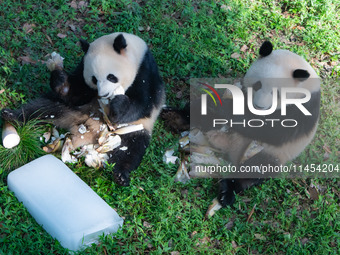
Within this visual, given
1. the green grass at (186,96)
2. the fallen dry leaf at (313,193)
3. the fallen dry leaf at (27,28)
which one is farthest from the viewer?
the fallen dry leaf at (27,28)

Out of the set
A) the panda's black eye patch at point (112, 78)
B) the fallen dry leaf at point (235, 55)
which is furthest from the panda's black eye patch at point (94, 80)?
the fallen dry leaf at point (235, 55)

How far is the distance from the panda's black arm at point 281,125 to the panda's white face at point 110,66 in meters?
1.22

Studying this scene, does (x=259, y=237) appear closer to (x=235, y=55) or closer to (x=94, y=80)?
(x=94, y=80)

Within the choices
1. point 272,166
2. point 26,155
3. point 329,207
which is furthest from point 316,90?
point 26,155

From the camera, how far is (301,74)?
3.65m

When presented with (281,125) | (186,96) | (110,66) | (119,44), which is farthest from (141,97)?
(281,125)

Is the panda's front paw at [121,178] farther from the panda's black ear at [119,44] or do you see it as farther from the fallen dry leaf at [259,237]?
the fallen dry leaf at [259,237]

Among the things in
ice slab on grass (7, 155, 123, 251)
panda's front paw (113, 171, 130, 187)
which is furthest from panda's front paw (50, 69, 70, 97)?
panda's front paw (113, 171, 130, 187)

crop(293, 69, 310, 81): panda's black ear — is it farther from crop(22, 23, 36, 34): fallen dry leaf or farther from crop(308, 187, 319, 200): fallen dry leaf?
crop(22, 23, 36, 34): fallen dry leaf

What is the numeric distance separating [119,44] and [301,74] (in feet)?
5.50

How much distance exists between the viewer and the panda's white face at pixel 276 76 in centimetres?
377

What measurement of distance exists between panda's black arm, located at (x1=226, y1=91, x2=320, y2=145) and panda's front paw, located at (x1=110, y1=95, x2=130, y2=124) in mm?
1172

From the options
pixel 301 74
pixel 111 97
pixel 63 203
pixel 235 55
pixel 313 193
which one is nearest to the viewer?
pixel 63 203

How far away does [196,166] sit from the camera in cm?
417
